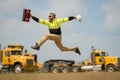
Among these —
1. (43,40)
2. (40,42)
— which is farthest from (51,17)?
(40,42)

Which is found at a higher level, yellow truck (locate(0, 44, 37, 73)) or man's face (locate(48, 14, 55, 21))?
man's face (locate(48, 14, 55, 21))

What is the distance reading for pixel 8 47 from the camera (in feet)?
144

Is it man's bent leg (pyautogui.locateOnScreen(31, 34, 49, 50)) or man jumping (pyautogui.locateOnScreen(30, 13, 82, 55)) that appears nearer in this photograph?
man jumping (pyautogui.locateOnScreen(30, 13, 82, 55))

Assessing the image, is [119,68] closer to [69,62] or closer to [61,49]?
[69,62]

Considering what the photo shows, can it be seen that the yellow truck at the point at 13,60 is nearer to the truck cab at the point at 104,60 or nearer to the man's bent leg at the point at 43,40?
the truck cab at the point at 104,60

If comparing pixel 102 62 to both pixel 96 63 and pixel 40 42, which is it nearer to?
pixel 96 63

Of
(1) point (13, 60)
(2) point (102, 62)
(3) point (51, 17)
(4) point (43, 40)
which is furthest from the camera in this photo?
(2) point (102, 62)

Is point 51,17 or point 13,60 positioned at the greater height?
point 51,17

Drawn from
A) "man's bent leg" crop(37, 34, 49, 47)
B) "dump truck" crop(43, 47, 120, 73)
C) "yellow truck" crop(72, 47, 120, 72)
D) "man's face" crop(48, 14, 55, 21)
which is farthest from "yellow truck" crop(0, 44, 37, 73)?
"man's face" crop(48, 14, 55, 21)

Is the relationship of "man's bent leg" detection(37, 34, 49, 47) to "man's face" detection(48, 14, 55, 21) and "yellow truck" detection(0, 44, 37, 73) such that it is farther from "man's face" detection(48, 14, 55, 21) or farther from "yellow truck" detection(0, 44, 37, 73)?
"yellow truck" detection(0, 44, 37, 73)

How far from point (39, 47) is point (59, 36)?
37.3 inches

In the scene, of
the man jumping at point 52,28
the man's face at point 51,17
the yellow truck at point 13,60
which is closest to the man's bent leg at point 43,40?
the man jumping at point 52,28

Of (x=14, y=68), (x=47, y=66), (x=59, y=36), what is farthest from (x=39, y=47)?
(x=47, y=66)

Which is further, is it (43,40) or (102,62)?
(102,62)
